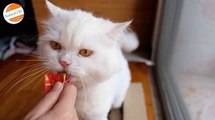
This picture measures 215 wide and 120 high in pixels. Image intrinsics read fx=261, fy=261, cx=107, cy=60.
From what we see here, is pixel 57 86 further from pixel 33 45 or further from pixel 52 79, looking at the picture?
pixel 33 45

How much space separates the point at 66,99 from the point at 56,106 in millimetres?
32

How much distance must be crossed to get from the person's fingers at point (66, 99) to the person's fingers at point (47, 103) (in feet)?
0.04

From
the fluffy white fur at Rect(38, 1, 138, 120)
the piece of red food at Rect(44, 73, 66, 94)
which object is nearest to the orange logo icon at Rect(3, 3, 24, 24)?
the fluffy white fur at Rect(38, 1, 138, 120)

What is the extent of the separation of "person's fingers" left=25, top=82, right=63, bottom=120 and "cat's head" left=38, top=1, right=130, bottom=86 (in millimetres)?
60

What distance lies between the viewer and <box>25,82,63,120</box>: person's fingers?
0.58m

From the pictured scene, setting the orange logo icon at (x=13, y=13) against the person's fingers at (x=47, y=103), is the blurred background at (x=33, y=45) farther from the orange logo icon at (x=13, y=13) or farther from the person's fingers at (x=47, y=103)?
the person's fingers at (x=47, y=103)

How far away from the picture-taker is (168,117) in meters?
1.14

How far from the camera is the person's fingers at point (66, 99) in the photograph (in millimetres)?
596

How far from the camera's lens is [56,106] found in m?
0.60

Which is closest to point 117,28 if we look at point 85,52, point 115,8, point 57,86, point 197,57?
point 85,52

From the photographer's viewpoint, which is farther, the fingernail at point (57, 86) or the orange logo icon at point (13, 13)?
the orange logo icon at point (13, 13)

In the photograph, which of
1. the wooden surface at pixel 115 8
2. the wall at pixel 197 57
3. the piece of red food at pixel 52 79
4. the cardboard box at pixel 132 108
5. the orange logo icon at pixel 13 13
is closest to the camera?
the piece of red food at pixel 52 79

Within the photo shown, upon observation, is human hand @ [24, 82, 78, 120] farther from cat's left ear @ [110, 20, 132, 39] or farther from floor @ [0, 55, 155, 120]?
floor @ [0, 55, 155, 120]

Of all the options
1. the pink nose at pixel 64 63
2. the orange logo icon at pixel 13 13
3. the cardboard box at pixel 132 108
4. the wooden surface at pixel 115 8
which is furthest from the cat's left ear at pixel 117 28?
the wooden surface at pixel 115 8
